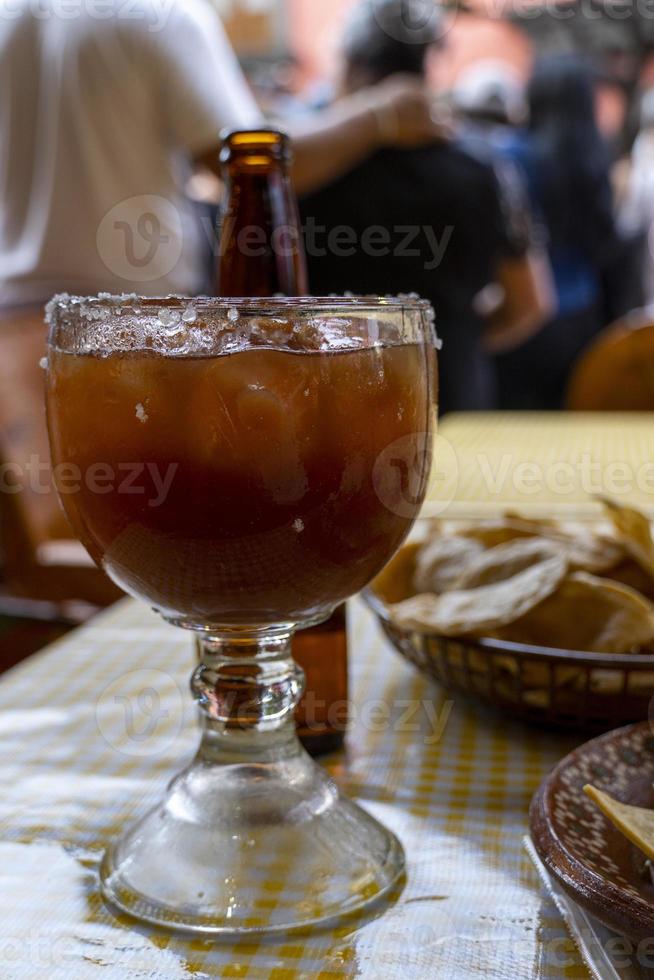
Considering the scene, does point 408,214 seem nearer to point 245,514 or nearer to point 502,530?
point 502,530

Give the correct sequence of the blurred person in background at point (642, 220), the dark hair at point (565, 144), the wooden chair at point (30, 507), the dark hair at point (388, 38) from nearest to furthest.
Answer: the wooden chair at point (30, 507) < the dark hair at point (388, 38) < the dark hair at point (565, 144) < the blurred person in background at point (642, 220)

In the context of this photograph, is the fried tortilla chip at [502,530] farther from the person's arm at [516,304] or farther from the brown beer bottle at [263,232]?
the person's arm at [516,304]

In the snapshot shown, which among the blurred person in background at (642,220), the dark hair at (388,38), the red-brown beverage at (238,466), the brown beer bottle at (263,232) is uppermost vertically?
the dark hair at (388,38)

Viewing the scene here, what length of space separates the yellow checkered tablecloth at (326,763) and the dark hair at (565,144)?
7.83 feet

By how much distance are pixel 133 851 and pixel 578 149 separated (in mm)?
2816

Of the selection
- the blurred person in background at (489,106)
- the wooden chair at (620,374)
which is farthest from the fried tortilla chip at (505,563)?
the blurred person in background at (489,106)

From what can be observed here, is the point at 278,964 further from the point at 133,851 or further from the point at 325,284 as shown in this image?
the point at 325,284

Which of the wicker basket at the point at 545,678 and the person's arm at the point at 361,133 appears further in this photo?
the person's arm at the point at 361,133

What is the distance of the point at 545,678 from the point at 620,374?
2.15m

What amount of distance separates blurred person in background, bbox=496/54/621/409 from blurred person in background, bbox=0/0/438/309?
115cm

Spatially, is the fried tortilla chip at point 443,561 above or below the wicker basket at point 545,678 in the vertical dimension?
above

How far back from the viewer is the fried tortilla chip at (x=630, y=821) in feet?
1.32

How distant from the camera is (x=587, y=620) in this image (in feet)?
1.98

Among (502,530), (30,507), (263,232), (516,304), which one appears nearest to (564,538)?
(502,530)
